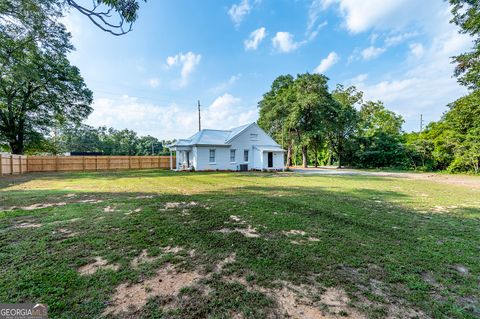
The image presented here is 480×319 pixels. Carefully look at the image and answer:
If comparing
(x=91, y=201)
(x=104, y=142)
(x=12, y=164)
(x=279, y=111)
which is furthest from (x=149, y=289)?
(x=104, y=142)

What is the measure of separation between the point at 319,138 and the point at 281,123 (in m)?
4.96

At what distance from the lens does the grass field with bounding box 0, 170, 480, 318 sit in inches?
74.1

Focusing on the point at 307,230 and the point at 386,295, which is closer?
the point at 386,295

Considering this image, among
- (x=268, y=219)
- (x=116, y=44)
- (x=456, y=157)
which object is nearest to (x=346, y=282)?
(x=268, y=219)

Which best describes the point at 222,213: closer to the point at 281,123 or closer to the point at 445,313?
the point at 445,313

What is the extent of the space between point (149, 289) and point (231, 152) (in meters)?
17.9

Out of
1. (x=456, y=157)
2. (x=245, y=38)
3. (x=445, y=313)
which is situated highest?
(x=245, y=38)

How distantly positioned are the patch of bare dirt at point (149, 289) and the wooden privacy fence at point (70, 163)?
19.4m

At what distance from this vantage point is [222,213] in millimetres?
4895

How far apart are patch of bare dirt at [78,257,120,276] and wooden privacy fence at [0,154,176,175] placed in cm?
1851

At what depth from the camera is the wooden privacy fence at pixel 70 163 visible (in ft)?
50.9

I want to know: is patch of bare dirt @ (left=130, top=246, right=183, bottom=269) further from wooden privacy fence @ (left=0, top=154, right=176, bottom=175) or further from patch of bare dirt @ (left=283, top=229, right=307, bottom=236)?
wooden privacy fence @ (left=0, top=154, right=176, bottom=175)

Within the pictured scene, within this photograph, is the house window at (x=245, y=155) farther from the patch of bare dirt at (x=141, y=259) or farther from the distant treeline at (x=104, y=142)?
the distant treeline at (x=104, y=142)

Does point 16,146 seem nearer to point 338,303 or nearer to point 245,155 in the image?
point 245,155
